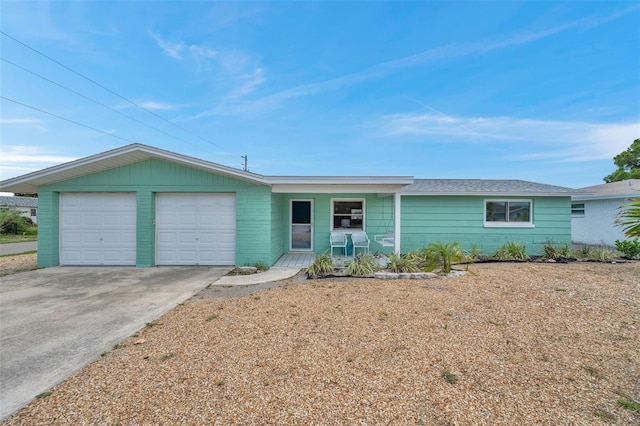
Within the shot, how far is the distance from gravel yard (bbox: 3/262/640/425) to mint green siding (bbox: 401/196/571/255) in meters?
4.87

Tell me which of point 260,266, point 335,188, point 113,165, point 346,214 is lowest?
point 260,266

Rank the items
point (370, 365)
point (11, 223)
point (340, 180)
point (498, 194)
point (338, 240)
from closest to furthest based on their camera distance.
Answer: point (370, 365), point (340, 180), point (498, 194), point (338, 240), point (11, 223)

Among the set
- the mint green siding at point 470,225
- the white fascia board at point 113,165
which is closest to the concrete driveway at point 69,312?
the white fascia board at point 113,165

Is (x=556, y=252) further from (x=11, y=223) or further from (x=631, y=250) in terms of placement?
(x=11, y=223)

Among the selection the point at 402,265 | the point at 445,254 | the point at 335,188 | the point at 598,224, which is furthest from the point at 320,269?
the point at 598,224

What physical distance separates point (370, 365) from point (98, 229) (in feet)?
30.0

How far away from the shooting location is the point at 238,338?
3.44 m

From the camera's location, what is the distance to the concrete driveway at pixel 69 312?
2.79m

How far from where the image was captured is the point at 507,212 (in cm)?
984

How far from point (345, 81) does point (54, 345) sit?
13652 mm

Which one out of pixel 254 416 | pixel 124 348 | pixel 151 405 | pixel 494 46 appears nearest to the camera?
pixel 254 416

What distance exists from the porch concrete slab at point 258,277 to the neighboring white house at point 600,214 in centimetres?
1275

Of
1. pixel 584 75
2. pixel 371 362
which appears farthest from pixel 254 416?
pixel 584 75

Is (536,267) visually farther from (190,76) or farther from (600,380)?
(190,76)
